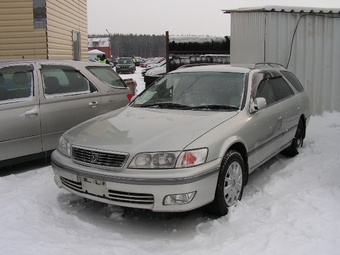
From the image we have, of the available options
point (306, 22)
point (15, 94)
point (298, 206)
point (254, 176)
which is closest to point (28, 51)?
point (15, 94)

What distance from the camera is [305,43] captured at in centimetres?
849

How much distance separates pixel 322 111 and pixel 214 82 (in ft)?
16.2

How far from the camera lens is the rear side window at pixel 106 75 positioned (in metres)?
6.27

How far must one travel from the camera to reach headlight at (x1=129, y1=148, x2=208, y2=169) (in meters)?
3.30

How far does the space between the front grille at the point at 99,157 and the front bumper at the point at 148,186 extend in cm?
7

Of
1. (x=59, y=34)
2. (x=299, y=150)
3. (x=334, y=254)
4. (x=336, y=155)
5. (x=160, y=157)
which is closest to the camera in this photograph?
(x=334, y=254)

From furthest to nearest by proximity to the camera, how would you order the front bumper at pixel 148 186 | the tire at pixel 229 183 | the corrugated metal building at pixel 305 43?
the corrugated metal building at pixel 305 43 → the tire at pixel 229 183 → the front bumper at pixel 148 186

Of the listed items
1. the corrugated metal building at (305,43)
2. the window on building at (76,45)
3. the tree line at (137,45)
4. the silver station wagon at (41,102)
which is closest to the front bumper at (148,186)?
the silver station wagon at (41,102)

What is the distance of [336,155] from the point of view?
560 cm

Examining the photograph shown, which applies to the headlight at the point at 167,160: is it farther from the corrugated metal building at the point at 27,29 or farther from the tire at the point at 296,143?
the corrugated metal building at the point at 27,29

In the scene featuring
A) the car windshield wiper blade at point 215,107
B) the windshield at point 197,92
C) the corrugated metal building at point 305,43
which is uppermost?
the corrugated metal building at point 305,43

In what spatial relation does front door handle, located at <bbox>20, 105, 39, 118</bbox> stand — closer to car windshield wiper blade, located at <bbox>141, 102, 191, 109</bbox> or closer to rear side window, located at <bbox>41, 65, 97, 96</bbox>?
rear side window, located at <bbox>41, 65, 97, 96</bbox>

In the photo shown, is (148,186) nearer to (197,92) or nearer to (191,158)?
(191,158)

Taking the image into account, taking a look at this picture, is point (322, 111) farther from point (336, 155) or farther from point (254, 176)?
point (254, 176)
